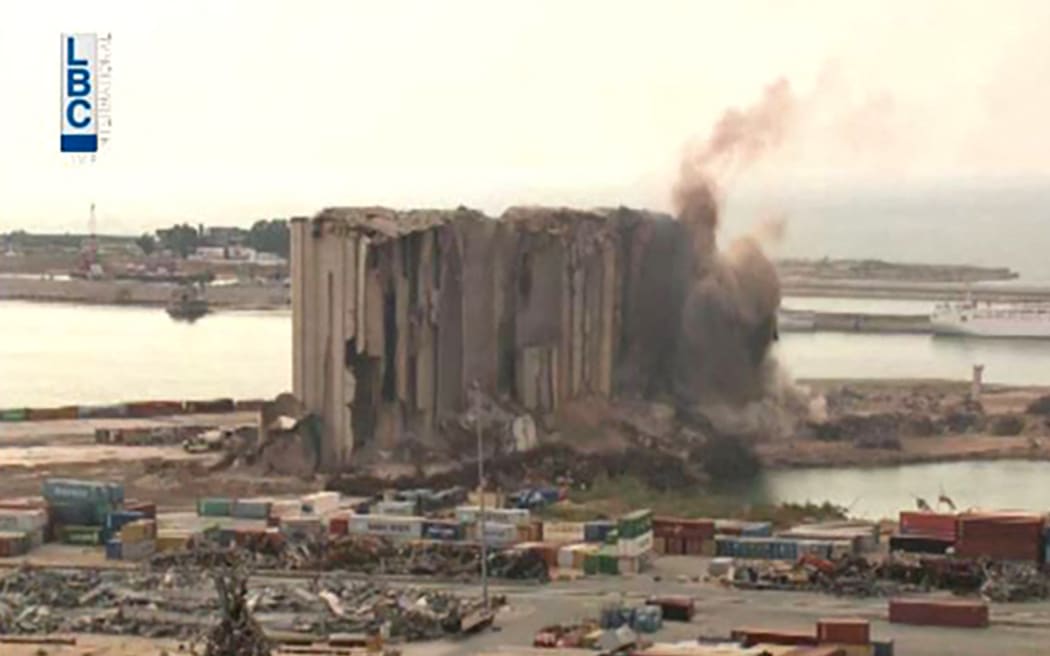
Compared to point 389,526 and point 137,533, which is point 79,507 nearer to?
point 137,533

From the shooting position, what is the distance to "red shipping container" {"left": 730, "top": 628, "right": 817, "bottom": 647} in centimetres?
2038

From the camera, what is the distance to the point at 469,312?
35.0m

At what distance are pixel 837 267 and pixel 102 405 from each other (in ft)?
179

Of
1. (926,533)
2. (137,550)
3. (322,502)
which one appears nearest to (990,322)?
(322,502)

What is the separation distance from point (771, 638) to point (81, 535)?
9410 mm

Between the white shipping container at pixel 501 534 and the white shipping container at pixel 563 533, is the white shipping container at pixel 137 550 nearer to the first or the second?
the white shipping container at pixel 501 534

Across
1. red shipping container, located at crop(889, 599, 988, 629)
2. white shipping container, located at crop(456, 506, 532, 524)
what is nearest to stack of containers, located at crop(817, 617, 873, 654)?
red shipping container, located at crop(889, 599, 988, 629)

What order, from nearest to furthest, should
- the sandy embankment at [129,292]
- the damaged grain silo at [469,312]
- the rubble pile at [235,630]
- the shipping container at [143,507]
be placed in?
the rubble pile at [235,630]
the shipping container at [143,507]
the damaged grain silo at [469,312]
the sandy embankment at [129,292]

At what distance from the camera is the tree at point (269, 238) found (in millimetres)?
96250

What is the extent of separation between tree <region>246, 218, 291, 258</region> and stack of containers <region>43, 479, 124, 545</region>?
6636cm

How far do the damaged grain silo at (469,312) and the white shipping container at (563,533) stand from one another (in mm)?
5179

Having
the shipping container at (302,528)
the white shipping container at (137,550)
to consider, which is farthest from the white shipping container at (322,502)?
the white shipping container at (137,550)

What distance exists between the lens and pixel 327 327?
32906mm

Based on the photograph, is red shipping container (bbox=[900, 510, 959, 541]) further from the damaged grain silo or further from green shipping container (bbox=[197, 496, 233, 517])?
the damaged grain silo
